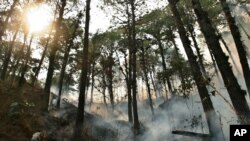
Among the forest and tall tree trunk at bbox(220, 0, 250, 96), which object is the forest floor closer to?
the forest

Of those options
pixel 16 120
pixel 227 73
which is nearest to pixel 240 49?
pixel 227 73

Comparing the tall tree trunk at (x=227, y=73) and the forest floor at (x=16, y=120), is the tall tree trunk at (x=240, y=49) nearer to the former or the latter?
the tall tree trunk at (x=227, y=73)

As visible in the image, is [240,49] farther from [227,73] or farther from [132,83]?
[132,83]

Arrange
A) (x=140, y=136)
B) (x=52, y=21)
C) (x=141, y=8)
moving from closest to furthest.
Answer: (x=140, y=136), (x=141, y=8), (x=52, y=21)

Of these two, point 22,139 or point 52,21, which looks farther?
point 52,21

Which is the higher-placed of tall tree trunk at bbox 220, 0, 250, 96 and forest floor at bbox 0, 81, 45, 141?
tall tree trunk at bbox 220, 0, 250, 96

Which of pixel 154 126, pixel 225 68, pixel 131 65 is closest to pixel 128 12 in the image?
pixel 131 65

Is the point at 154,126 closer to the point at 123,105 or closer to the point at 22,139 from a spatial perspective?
the point at 22,139

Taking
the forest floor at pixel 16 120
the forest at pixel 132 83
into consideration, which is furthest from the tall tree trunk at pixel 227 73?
the forest floor at pixel 16 120

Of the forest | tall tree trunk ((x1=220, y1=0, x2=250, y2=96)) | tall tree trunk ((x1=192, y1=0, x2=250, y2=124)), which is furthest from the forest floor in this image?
tall tree trunk ((x1=220, y1=0, x2=250, y2=96))

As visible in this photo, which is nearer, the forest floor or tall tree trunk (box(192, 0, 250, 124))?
tall tree trunk (box(192, 0, 250, 124))

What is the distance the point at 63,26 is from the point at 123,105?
29.9 m

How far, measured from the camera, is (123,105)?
180 feet

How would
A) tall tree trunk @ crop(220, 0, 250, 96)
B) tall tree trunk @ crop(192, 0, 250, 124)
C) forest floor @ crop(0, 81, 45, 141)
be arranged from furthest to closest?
forest floor @ crop(0, 81, 45, 141) → tall tree trunk @ crop(220, 0, 250, 96) → tall tree trunk @ crop(192, 0, 250, 124)
